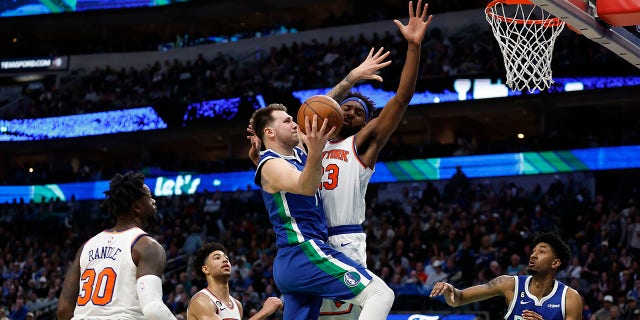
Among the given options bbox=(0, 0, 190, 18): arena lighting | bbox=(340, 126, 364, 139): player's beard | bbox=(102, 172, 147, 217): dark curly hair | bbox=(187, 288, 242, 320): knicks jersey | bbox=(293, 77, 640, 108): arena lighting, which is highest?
bbox=(0, 0, 190, 18): arena lighting

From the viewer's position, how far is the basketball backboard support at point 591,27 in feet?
21.2

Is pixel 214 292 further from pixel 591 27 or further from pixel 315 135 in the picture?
pixel 591 27

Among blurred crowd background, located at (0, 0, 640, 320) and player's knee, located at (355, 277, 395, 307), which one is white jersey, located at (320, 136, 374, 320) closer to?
player's knee, located at (355, 277, 395, 307)

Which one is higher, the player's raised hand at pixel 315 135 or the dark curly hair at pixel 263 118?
the dark curly hair at pixel 263 118

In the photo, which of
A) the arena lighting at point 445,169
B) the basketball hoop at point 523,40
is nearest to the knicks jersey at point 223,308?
the basketball hoop at point 523,40

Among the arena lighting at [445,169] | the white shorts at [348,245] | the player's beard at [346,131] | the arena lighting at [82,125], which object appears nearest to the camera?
the white shorts at [348,245]

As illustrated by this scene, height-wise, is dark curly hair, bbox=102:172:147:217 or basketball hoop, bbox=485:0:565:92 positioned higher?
basketball hoop, bbox=485:0:565:92

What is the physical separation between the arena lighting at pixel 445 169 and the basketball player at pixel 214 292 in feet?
49.3

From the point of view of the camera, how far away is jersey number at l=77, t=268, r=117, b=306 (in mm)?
5277

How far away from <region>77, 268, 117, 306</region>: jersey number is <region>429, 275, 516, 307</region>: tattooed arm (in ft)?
8.08

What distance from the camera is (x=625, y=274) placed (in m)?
14.0

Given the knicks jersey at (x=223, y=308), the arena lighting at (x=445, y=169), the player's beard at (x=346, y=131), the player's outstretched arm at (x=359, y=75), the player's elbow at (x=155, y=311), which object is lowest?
the player's elbow at (x=155, y=311)

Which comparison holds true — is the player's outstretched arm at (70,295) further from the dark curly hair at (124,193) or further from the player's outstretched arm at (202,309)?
the player's outstretched arm at (202,309)

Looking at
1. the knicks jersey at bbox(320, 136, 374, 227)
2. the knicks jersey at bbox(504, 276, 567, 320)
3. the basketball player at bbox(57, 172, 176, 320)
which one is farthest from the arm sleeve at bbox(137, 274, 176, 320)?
the knicks jersey at bbox(504, 276, 567, 320)
